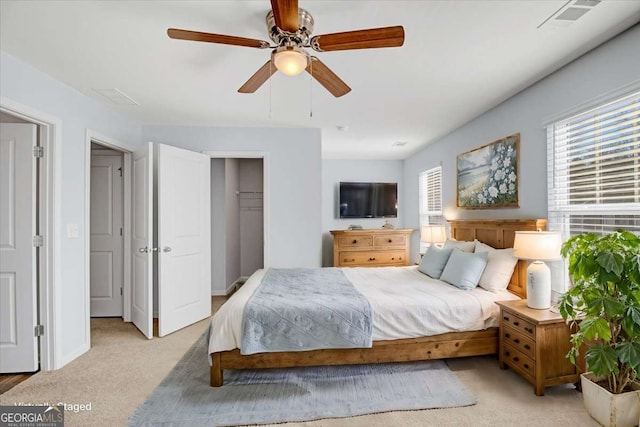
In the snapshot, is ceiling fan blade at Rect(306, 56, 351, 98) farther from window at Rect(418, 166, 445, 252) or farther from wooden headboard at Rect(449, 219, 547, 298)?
window at Rect(418, 166, 445, 252)

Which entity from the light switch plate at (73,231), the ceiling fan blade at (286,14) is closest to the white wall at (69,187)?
the light switch plate at (73,231)

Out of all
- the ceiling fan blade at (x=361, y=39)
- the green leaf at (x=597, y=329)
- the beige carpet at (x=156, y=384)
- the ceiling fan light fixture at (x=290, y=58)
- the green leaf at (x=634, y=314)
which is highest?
the ceiling fan blade at (x=361, y=39)

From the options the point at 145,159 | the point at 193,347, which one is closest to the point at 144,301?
the point at 193,347

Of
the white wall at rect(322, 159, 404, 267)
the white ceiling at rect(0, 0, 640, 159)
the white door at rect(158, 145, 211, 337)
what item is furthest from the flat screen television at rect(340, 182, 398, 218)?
the white door at rect(158, 145, 211, 337)

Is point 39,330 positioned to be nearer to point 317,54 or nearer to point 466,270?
point 317,54

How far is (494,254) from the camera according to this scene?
2.75 metres

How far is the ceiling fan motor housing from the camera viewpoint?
5.26 ft

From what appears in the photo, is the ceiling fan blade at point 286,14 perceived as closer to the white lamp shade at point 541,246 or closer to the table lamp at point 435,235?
the white lamp shade at point 541,246

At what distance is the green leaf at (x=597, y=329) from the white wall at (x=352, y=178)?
13.8 ft

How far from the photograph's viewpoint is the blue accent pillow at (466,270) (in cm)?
263

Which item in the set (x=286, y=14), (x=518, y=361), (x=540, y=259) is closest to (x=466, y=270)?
(x=540, y=259)

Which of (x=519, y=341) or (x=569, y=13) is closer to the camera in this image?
(x=569, y=13)

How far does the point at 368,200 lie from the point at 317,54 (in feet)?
12.2

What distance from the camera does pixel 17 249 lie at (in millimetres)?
2422
